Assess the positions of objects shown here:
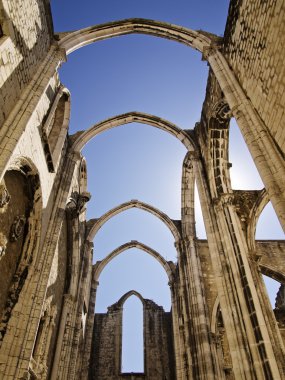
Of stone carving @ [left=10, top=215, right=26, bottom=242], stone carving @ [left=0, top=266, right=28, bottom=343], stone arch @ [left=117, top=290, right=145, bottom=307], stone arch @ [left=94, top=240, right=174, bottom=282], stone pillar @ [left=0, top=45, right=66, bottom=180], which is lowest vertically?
stone carving @ [left=0, top=266, right=28, bottom=343]

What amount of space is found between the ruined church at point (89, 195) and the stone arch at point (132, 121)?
38 millimetres

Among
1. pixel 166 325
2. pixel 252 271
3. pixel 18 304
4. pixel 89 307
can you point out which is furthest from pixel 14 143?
pixel 166 325

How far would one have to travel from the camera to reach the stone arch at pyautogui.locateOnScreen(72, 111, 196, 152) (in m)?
9.45

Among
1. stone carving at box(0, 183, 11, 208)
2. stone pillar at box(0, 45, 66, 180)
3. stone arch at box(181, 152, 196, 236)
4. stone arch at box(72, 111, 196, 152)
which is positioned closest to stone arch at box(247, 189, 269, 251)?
stone arch at box(72, 111, 196, 152)

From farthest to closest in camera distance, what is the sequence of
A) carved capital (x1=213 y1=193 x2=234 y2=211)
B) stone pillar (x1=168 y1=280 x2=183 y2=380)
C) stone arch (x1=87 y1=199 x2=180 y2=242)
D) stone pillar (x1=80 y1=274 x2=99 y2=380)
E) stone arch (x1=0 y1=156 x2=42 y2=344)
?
stone arch (x1=87 y1=199 x2=180 y2=242) < stone pillar (x1=80 y1=274 x2=99 y2=380) < stone pillar (x1=168 y1=280 x2=183 y2=380) < carved capital (x1=213 y1=193 x2=234 y2=211) < stone arch (x1=0 y1=156 x2=42 y2=344)

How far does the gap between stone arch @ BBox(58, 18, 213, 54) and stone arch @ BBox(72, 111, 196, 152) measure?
284cm

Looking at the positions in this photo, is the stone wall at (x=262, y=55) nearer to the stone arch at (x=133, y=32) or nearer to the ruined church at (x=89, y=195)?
the ruined church at (x=89, y=195)

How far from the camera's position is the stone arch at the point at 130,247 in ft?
49.9

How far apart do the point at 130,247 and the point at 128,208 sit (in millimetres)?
3154

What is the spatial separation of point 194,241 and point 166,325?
768 centimetres

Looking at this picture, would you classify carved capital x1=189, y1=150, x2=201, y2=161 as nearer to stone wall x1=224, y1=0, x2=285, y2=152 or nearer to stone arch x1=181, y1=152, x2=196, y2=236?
stone arch x1=181, y1=152, x2=196, y2=236

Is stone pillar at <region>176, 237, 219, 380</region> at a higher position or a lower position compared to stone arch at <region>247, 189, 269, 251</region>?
lower

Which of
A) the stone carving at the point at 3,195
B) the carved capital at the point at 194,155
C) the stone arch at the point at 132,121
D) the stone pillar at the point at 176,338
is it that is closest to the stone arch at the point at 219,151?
the carved capital at the point at 194,155

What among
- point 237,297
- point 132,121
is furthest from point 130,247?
point 237,297
